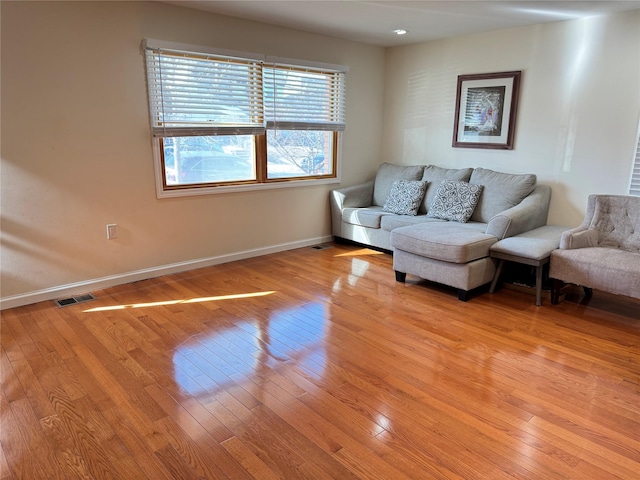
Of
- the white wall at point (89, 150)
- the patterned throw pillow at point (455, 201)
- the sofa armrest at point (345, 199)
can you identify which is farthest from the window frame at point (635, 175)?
the white wall at point (89, 150)

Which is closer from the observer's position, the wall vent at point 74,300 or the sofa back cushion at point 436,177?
the wall vent at point 74,300

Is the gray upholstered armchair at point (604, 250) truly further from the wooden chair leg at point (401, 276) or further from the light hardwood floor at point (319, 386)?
the wooden chair leg at point (401, 276)

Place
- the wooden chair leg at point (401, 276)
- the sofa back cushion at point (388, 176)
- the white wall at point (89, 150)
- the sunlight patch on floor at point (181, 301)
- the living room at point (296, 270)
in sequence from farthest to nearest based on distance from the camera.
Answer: the sofa back cushion at point (388, 176) < the wooden chair leg at point (401, 276) < the sunlight patch on floor at point (181, 301) < the white wall at point (89, 150) < the living room at point (296, 270)

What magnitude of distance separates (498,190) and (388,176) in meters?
1.34

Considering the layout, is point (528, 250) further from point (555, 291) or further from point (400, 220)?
point (400, 220)

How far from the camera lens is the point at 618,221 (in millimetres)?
3520

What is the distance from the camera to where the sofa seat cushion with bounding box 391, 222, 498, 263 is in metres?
3.39

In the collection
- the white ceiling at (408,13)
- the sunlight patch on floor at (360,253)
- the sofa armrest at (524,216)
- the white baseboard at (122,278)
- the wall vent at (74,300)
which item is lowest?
the wall vent at (74,300)

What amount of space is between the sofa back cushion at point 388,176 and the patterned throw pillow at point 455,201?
1.77 feet

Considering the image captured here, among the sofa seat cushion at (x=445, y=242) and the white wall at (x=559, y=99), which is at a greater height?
the white wall at (x=559, y=99)

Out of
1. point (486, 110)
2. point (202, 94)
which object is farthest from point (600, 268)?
point (202, 94)

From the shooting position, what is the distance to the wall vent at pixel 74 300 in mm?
3361

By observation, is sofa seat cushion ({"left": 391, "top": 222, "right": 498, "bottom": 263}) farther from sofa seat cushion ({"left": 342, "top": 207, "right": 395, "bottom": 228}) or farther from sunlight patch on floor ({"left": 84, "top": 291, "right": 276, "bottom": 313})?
sunlight patch on floor ({"left": 84, "top": 291, "right": 276, "bottom": 313})

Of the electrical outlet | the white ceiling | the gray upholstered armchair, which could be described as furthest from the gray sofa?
the electrical outlet
